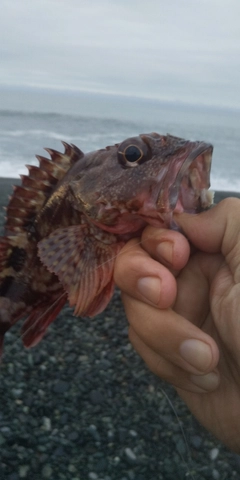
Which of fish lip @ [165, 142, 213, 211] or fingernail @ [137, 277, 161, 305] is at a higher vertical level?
fish lip @ [165, 142, 213, 211]

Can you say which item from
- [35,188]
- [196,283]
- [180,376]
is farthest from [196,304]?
[35,188]

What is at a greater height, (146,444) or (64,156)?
(64,156)

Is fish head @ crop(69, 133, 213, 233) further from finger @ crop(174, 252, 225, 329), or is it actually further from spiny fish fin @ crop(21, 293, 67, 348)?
spiny fish fin @ crop(21, 293, 67, 348)

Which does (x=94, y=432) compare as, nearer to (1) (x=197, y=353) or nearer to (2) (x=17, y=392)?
(2) (x=17, y=392)

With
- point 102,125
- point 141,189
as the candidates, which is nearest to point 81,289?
point 141,189

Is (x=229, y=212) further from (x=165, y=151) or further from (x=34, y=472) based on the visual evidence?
(x=34, y=472)

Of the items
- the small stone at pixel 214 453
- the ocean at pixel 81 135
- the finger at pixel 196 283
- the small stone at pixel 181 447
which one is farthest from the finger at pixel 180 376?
the ocean at pixel 81 135

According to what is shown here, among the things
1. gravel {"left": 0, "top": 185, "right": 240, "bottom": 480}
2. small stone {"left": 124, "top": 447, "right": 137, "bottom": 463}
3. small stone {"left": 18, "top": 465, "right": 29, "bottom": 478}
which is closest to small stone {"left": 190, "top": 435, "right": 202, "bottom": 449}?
gravel {"left": 0, "top": 185, "right": 240, "bottom": 480}
